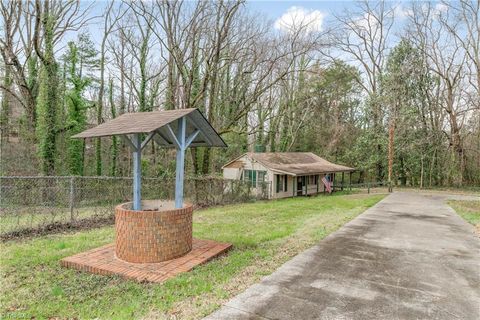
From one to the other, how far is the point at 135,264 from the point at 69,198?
4.71 m

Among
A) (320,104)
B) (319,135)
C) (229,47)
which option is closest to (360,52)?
(320,104)

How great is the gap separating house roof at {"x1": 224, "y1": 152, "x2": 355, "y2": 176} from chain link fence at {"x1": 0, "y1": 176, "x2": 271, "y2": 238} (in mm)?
5617

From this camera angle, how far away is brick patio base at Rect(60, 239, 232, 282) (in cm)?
441

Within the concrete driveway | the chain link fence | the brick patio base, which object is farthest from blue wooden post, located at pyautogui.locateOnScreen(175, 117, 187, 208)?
the chain link fence

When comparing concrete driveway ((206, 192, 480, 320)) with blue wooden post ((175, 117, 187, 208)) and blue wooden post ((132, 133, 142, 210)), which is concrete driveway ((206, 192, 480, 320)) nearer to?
blue wooden post ((175, 117, 187, 208))

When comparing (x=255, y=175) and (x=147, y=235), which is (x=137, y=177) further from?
(x=255, y=175)

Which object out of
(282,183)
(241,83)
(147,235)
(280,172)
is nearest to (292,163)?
(282,183)

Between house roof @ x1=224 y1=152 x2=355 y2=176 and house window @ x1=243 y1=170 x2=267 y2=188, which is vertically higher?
house roof @ x1=224 y1=152 x2=355 y2=176

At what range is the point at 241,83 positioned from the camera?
57.8ft

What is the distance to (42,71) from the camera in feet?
49.9

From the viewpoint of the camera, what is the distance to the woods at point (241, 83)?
1497 cm

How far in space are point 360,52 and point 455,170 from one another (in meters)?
13.8

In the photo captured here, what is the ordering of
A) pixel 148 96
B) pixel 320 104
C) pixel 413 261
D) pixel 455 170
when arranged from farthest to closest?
pixel 320 104 → pixel 455 170 → pixel 148 96 → pixel 413 261

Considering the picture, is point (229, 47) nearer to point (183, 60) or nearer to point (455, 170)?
point (183, 60)
